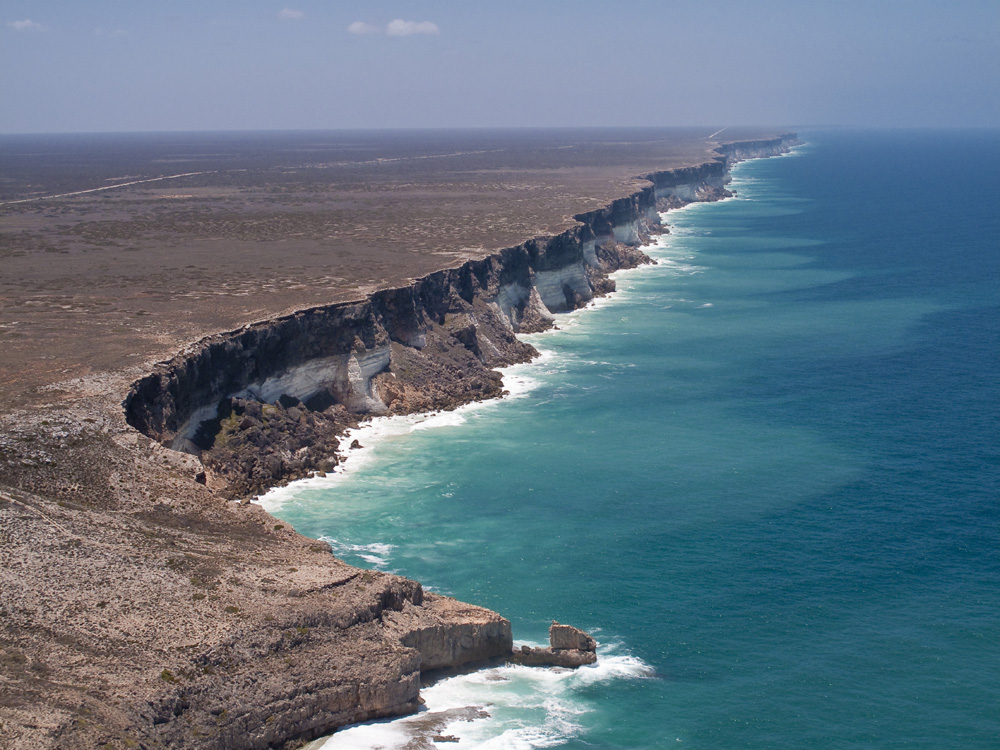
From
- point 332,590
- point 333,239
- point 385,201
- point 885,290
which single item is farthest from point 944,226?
point 332,590

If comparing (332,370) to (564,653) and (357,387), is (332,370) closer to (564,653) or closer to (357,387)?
(357,387)

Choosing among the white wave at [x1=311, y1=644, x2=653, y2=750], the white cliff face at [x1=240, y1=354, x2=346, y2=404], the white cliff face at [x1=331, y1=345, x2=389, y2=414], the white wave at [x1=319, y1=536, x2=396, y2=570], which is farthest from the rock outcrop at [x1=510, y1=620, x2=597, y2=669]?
the white cliff face at [x1=331, y1=345, x2=389, y2=414]

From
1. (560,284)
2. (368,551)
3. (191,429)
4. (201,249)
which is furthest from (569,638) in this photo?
(201,249)

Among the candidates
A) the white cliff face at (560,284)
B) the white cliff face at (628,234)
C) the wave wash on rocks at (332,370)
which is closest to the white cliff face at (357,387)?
the wave wash on rocks at (332,370)

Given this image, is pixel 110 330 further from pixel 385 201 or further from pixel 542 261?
pixel 385 201

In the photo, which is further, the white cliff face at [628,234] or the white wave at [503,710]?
the white cliff face at [628,234]

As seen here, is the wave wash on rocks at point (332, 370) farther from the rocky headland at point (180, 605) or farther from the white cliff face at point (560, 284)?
the white cliff face at point (560, 284)
